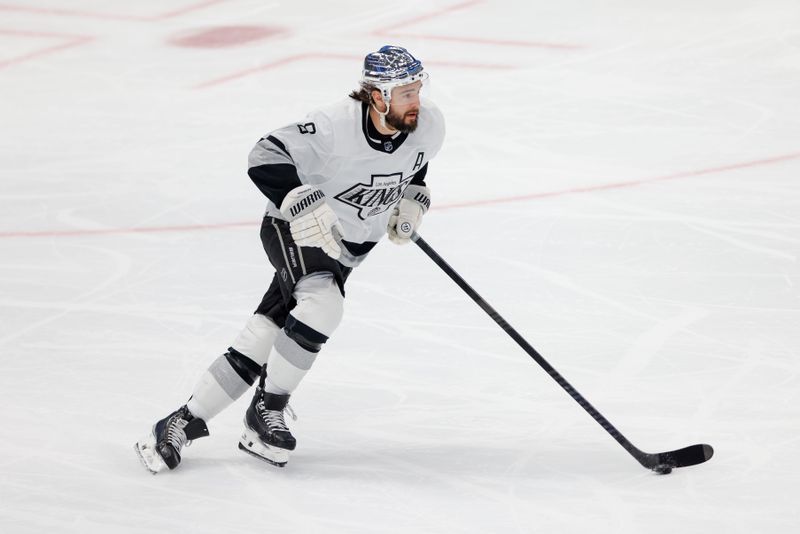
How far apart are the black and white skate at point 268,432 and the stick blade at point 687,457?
95 cm

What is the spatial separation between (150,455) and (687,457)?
4.55ft

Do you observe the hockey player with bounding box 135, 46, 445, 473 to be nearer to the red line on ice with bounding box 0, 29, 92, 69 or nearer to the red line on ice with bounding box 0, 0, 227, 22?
the red line on ice with bounding box 0, 29, 92, 69

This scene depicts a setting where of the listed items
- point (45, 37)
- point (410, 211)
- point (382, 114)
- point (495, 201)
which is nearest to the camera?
point (382, 114)

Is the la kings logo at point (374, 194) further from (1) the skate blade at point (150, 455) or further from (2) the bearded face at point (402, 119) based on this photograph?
(1) the skate blade at point (150, 455)

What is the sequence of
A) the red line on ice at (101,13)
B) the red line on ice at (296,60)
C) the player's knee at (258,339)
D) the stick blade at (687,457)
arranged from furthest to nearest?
the red line on ice at (101,13), the red line on ice at (296,60), the player's knee at (258,339), the stick blade at (687,457)

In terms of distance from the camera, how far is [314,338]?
10.8 ft

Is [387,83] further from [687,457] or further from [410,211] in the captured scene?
[687,457]

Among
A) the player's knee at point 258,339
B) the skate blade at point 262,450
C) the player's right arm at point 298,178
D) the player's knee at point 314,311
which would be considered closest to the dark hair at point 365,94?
the player's right arm at point 298,178

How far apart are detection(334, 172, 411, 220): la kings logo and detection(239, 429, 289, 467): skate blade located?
0.65 metres

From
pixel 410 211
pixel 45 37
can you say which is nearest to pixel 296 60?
pixel 45 37

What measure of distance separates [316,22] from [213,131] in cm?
237

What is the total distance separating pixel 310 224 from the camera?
3.20 m

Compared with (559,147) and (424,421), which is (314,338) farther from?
(559,147)

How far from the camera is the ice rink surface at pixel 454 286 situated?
3.27m
